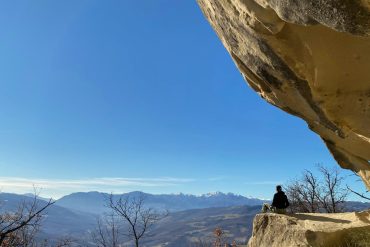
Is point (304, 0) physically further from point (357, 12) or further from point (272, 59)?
point (272, 59)

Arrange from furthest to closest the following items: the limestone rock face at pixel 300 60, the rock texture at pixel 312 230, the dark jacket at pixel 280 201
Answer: the dark jacket at pixel 280 201, the rock texture at pixel 312 230, the limestone rock face at pixel 300 60

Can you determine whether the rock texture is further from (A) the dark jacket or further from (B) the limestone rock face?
(B) the limestone rock face

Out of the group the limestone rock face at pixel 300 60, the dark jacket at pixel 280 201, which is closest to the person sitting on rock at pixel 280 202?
the dark jacket at pixel 280 201

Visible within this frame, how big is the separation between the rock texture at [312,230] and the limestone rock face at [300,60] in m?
5.09

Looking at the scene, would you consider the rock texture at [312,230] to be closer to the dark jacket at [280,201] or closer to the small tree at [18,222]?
the dark jacket at [280,201]

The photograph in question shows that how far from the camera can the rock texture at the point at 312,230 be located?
1797cm

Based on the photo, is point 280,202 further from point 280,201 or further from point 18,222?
point 18,222

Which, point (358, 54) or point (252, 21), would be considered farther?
point (358, 54)

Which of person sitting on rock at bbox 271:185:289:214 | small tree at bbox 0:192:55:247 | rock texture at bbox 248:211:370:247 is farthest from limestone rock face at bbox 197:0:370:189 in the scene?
small tree at bbox 0:192:55:247

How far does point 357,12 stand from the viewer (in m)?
6.44

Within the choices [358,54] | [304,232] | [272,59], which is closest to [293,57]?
[272,59]

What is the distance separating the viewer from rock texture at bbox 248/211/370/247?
17969 millimetres

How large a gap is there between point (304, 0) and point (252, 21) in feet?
10.00

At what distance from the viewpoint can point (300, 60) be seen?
37.9ft
